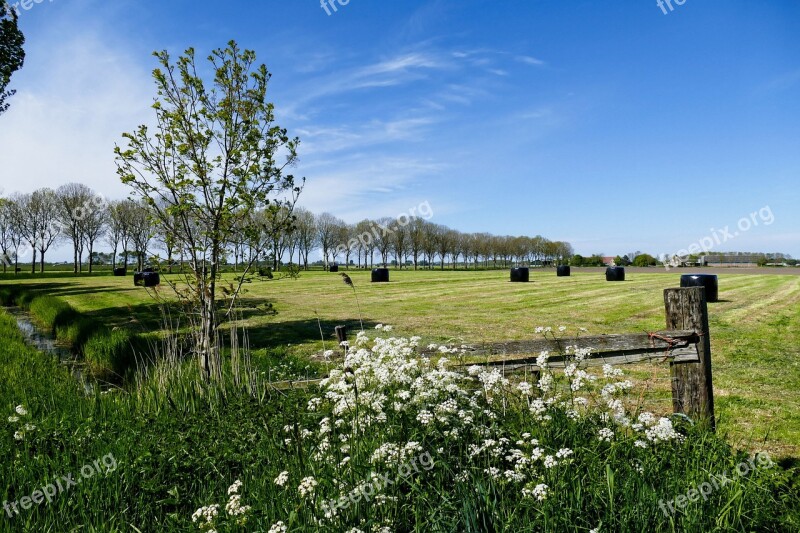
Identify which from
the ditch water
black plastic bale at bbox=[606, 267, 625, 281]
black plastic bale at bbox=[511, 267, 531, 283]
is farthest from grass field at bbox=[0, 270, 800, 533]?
black plastic bale at bbox=[606, 267, 625, 281]

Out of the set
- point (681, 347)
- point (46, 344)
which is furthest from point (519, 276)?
point (681, 347)

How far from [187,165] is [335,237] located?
264ft

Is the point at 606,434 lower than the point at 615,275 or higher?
lower

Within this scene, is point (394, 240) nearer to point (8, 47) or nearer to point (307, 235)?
point (307, 235)

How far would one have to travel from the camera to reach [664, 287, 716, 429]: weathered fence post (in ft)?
15.4

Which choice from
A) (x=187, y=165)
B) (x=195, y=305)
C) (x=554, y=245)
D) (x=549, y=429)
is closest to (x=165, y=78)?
(x=187, y=165)

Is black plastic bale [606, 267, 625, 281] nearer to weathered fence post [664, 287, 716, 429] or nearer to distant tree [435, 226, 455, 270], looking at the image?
weathered fence post [664, 287, 716, 429]

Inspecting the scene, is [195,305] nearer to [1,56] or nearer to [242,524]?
[242,524]

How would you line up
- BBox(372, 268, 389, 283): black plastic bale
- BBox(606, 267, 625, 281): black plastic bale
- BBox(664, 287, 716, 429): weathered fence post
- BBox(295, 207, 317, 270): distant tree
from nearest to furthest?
BBox(664, 287, 716, 429): weathered fence post < BBox(606, 267, 625, 281): black plastic bale < BBox(372, 268, 389, 283): black plastic bale < BBox(295, 207, 317, 270): distant tree

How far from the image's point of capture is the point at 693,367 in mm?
4730

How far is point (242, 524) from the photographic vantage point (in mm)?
2822

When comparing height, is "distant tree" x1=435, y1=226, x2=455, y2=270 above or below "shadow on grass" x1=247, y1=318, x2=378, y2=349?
above

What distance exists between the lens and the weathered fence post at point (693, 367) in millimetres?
4684

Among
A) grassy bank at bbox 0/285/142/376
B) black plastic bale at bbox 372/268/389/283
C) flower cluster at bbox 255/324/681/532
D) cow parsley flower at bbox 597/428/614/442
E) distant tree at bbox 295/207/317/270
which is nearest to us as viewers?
flower cluster at bbox 255/324/681/532
